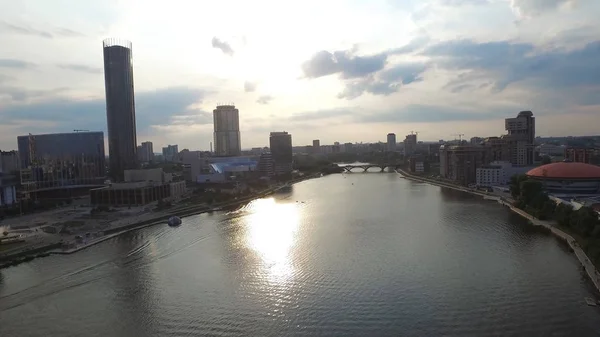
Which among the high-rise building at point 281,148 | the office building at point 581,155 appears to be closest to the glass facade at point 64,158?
the high-rise building at point 281,148

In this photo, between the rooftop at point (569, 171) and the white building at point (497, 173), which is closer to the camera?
the rooftop at point (569, 171)

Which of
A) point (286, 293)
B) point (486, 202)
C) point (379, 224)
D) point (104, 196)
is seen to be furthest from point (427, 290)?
point (104, 196)

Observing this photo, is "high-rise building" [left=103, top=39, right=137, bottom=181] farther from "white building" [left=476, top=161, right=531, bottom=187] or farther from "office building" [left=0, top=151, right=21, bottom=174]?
"white building" [left=476, top=161, right=531, bottom=187]

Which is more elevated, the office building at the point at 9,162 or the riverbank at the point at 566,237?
the office building at the point at 9,162

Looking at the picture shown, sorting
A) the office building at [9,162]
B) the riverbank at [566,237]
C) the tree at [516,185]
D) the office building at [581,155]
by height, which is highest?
the office building at [9,162]

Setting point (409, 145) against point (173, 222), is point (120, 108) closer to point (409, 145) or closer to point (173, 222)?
point (173, 222)

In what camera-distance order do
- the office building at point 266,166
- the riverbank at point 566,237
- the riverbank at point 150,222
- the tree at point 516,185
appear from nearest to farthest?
the riverbank at point 566,237 < the riverbank at point 150,222 < the tree at point 516,185 < the office building at point 266,166

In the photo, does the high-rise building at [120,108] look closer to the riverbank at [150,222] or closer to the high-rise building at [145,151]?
the riverbank at [150,222]

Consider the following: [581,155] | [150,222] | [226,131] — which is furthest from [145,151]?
[581,155]
